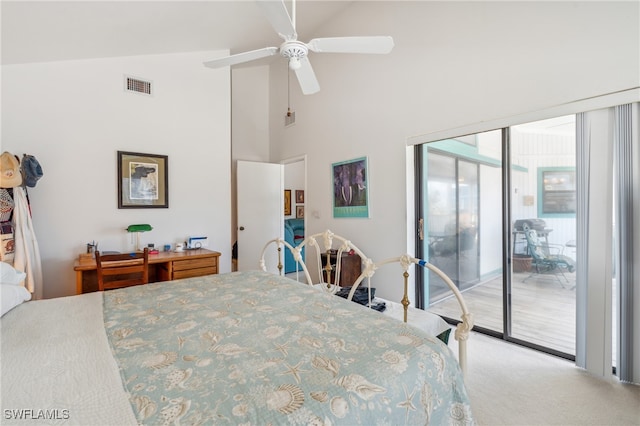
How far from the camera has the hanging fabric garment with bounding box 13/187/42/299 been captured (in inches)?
90.4

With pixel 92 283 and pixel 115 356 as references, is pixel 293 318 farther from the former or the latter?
pixel 92 283

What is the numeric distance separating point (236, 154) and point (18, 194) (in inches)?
115

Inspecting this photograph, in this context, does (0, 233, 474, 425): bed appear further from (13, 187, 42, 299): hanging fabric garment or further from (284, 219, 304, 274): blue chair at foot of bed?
(284, 219, 304, 274): blue chair at foot of bed

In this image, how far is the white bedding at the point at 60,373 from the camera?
0.71 m

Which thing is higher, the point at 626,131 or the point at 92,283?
the point at 626,131

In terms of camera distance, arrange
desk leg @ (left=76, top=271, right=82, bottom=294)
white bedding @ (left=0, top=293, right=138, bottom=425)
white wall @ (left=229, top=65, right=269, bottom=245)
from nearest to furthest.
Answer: white bedding @ (left=0, top=293, right=138, bottom=425) → desk leg @ (left=76, top=271, right=82, bottom=294) → white wall @ (left=229, top=65, right=269, bottom=245)

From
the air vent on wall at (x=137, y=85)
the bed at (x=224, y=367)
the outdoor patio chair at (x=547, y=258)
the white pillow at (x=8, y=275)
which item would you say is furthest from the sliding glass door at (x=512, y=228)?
the white pillow at (x=8, y=275)

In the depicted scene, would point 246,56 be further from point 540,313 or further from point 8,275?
point 540,313

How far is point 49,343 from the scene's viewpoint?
1.08m

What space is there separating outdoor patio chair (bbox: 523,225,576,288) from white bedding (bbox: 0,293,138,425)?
319 cm

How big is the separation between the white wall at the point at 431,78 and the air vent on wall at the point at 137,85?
213cm

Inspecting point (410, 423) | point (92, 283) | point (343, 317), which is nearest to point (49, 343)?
point (343, 317)

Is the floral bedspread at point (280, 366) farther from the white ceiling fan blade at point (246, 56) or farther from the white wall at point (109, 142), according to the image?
the white wall at point (109, 142)

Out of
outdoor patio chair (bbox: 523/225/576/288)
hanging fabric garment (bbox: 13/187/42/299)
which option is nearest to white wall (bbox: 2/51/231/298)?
hanging fabric garment (bbox: 13/187/42/299)
